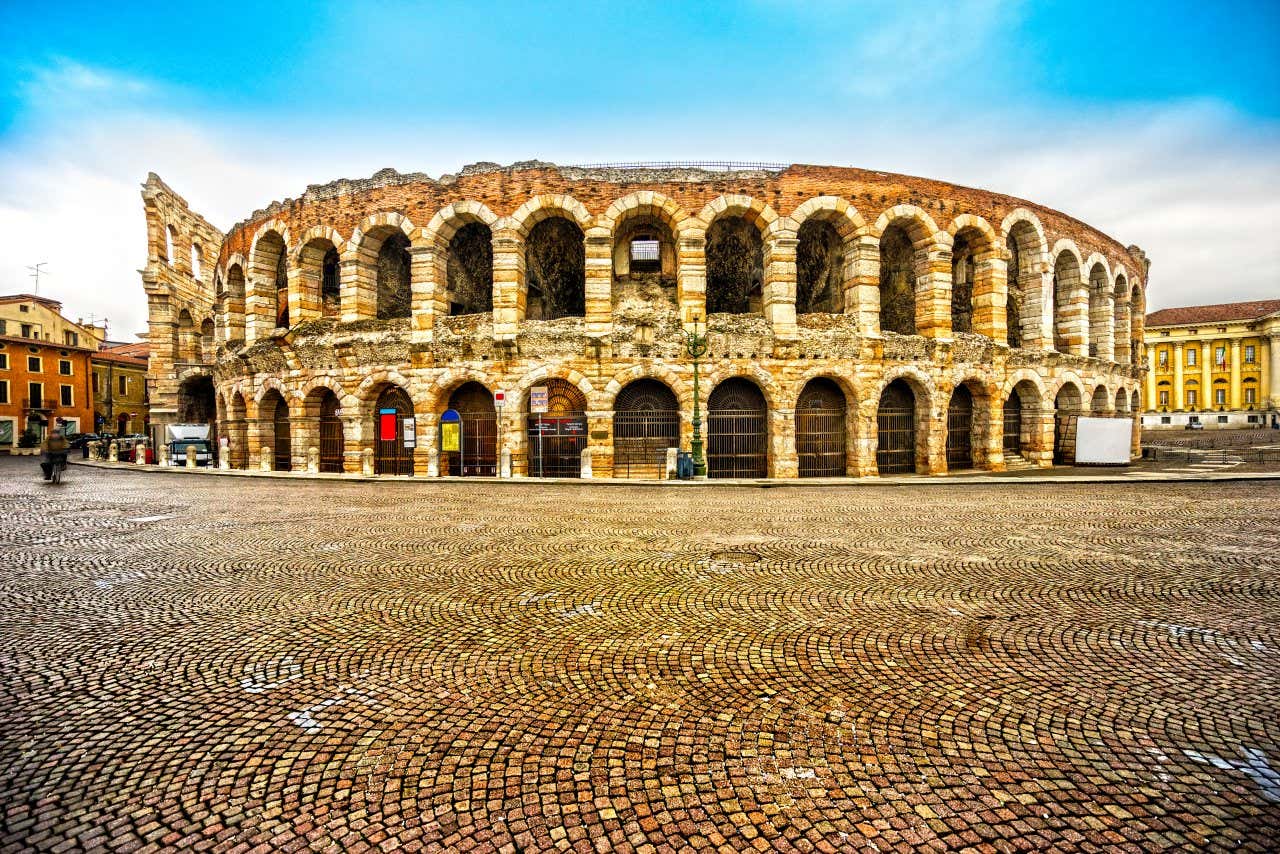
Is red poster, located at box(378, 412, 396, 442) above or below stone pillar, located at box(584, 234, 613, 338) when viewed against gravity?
below

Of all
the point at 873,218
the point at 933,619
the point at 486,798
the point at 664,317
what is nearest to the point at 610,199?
the point at 664,317

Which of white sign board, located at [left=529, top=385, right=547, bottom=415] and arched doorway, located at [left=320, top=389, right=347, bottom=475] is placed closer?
white sign board, located at [left=529, top=385, right=547, bottom=415]

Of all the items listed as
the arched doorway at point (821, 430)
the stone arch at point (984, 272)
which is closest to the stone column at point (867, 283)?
the arched doorway at point (821, 430)

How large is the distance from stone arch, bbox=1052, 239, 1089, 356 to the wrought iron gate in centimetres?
2055

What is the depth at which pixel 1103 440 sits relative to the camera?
21328mm

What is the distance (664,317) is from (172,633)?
51.2ft

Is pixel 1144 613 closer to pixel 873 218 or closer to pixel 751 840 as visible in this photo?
pixel 751 840

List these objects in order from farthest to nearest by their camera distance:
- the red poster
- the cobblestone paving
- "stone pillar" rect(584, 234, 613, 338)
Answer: the red poster < "stone pillar" rect(584, 234, 613, 338) < the cobblestone paving

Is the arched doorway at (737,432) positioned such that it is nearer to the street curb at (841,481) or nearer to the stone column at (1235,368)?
the street curb at (841,481)

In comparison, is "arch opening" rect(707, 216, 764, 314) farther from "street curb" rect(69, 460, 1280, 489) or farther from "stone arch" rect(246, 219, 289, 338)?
"stone arch" rect(246, 219, 289, 338)

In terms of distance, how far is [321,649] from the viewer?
167 inches

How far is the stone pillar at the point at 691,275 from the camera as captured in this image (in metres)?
18.1

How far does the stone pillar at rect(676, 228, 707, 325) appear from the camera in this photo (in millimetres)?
18062

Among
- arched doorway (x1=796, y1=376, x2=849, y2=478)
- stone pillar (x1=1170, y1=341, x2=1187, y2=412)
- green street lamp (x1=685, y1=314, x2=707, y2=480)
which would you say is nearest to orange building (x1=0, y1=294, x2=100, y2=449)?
green street lamp (x1=685, y1=314, x2=707, y2=480)
